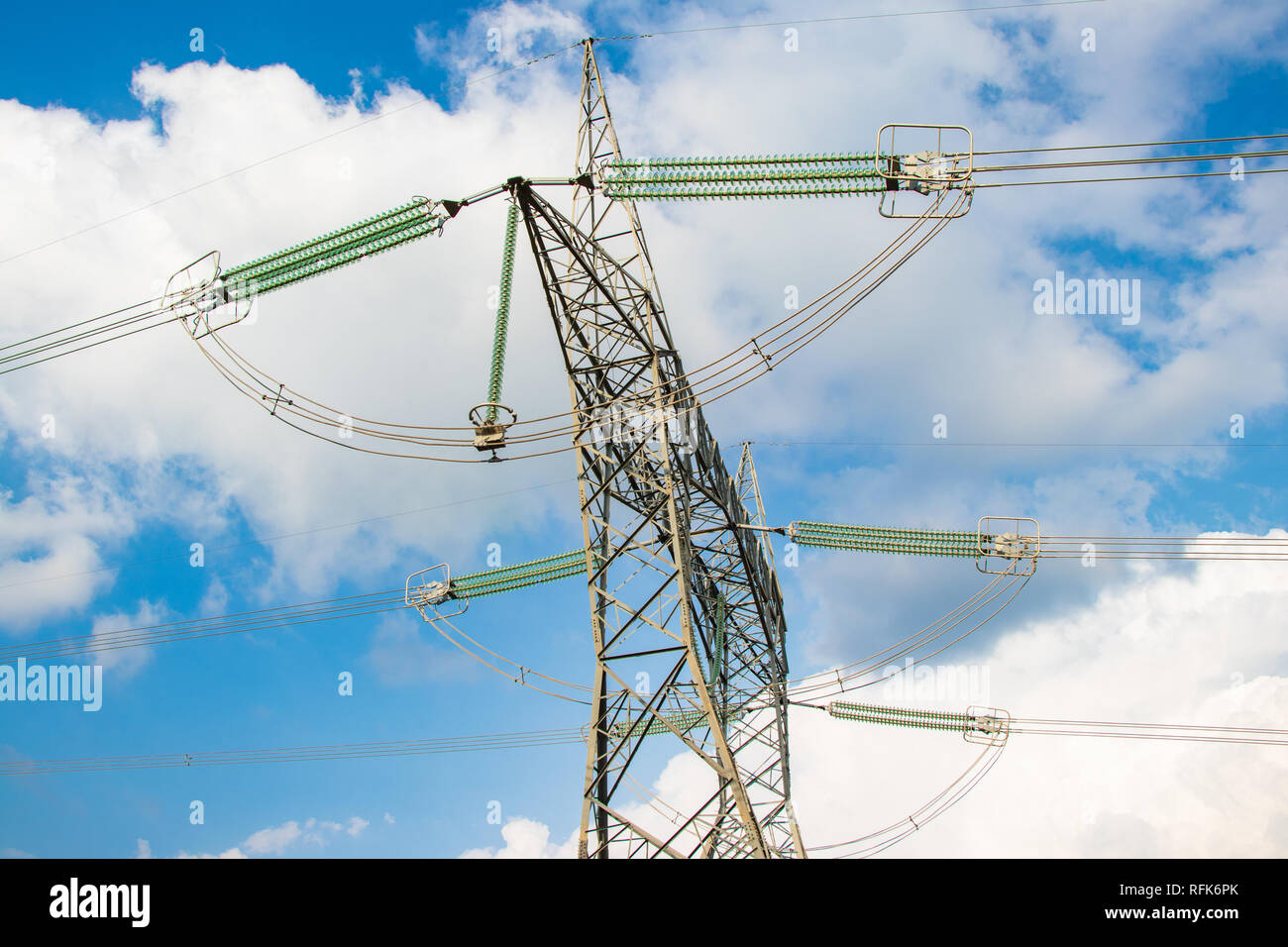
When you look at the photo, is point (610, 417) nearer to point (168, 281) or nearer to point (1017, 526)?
point (168, 281)

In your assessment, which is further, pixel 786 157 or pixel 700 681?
pixel 700 681

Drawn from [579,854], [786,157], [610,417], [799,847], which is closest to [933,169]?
[786,157]

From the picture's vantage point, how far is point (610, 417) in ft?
63.7

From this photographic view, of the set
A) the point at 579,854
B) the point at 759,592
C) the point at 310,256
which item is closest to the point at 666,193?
the point at 310,256

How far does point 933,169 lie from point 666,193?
4.31m

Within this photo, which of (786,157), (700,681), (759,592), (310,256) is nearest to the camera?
(786,157)

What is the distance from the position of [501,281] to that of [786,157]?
6.23m

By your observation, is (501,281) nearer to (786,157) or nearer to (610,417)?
(610,417)

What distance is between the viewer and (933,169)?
15.2 metres

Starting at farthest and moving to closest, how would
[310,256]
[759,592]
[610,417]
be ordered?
[759,592], [610,417], [310,256]

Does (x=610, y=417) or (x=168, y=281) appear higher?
(x=168, y=281)

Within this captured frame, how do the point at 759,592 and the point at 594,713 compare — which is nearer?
the point at 594,713
